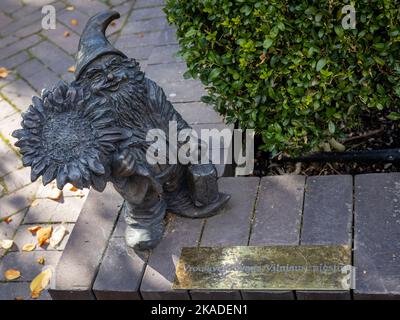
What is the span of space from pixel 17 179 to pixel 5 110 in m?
0.87

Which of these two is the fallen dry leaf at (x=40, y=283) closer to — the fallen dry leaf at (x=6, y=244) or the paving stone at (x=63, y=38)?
the fallen dry leaf at (x=6, y=244)

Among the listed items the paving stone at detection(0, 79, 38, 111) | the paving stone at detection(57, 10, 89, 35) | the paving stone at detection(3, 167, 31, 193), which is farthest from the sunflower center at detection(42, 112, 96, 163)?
the paving stone at detection(57, 10, 89, 35)

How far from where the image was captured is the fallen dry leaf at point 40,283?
315 centimetres

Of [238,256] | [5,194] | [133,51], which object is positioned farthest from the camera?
[133,51]

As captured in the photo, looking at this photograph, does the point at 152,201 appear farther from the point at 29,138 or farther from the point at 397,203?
the point at 397,203

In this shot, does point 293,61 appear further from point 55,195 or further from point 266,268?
point 55,195

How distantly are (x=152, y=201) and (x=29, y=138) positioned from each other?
713 millimetres

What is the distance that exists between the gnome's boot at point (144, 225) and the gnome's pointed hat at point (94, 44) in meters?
0.73

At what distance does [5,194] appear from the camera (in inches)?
152

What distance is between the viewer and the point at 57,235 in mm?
3441

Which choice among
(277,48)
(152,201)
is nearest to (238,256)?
(152,201)

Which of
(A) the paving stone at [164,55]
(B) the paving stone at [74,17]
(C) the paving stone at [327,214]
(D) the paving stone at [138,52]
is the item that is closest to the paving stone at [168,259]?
(C) the paving stone at [327,214]

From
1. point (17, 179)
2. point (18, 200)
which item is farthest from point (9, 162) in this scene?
point (18, 200)

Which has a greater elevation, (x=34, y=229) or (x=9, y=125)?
(x=9, y=125)
